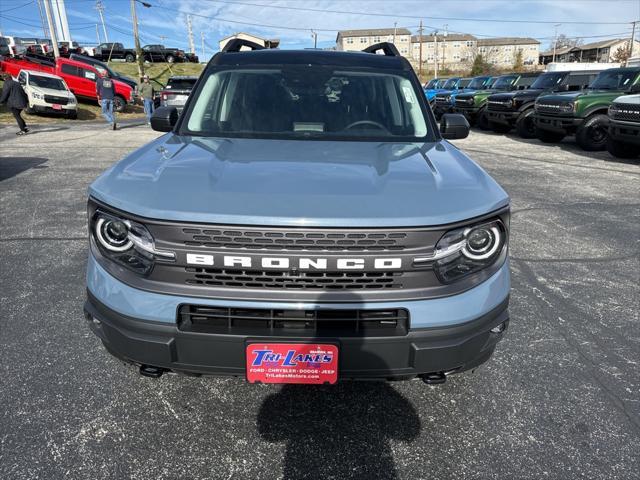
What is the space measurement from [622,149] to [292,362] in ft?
36.4

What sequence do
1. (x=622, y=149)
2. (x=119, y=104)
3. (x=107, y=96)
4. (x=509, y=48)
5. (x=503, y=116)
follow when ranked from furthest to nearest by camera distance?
(x=509, y=48) → (x=119, y=104) → (x=107, y=96) → (x=503, y=116) → (x=622, y=149)

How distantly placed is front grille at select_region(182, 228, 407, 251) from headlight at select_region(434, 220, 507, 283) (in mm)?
214

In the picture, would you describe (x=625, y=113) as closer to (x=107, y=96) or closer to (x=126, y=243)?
(x=126, y=243)

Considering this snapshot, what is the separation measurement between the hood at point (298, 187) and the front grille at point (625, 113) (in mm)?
8409

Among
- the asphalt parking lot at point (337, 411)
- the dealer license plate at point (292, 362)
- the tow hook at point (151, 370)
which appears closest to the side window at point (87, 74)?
the asphalt parking lot at point (337, 411)

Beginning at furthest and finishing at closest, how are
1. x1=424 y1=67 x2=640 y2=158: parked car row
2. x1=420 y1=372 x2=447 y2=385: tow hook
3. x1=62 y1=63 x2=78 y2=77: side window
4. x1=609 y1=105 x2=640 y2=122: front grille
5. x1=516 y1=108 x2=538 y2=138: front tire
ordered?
x1=62 y1=63 x2=78 y2=77: side window < x1=516 y1=108 x2=538 y2=138: front tire < x1=424 y1=67 x2=640 y2=158: parked car row < x1=609 y1=105 x2=640 y2=122: front grille < x1=420 y1=372 x2=447 y2=385: tow hook

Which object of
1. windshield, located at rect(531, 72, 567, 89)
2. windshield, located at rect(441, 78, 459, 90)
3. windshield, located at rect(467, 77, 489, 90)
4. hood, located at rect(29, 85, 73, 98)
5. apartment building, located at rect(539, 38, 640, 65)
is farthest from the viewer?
apartment building, located at rect(539, 38, 640, 65)

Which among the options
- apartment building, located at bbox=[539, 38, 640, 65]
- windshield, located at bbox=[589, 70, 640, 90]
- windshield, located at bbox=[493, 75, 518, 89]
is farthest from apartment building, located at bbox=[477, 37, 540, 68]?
windshield, located at bbox=[589, 70, 640, 90]

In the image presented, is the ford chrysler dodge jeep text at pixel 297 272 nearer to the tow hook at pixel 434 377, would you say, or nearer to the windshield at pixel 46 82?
the tow hook at pixel 434 377

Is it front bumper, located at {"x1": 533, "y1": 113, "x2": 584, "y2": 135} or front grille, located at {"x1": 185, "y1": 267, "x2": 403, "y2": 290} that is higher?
front grille, located at {"x1": 185, "y1": 267, "x2": 403, "y2": 290}

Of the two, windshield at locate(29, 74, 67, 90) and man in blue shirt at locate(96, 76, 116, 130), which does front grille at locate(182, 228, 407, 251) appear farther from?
windshield at locate(29, 74, 67, 90)

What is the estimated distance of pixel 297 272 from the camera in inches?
73.0

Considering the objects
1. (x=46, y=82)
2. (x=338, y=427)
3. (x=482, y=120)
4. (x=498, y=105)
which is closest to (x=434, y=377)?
(x=338, y=427)

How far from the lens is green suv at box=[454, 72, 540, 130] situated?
16562mm
